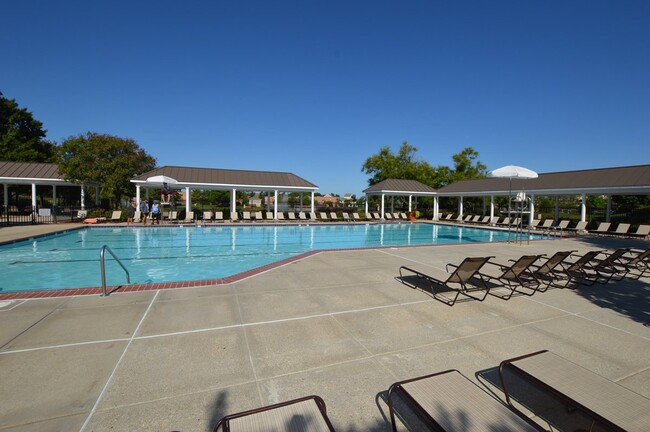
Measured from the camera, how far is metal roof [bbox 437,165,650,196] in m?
18.0

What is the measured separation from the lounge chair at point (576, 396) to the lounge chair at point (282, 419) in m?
1.32

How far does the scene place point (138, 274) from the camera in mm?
9094

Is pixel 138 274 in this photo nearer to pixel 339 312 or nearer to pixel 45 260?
pixel 45 260

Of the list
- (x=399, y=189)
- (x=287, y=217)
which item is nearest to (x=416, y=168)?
(x=399, y=189)

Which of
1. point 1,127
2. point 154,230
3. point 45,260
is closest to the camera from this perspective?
point 45,260

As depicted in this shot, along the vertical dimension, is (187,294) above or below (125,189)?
below

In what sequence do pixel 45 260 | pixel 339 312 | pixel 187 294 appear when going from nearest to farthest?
pixel 339 312
pixel 187 294
pixel 45 260

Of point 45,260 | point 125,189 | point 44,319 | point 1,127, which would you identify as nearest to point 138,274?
point 45,260

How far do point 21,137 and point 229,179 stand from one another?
30.2 metres

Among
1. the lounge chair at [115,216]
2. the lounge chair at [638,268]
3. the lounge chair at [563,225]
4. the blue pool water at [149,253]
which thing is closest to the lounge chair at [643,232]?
the lounge chair at [563,225]

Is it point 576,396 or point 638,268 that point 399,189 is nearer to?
point 638,268

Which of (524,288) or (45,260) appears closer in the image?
(524,288)

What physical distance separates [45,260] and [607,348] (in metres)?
14.0

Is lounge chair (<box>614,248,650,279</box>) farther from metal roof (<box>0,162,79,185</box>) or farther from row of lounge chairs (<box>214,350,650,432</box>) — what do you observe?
metal roof (<box>0,162,79,185</box>)
